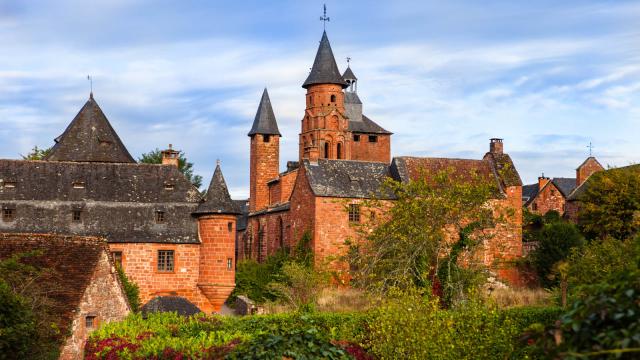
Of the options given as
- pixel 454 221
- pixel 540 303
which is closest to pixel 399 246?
pixel 454 221

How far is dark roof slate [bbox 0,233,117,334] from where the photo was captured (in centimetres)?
3306

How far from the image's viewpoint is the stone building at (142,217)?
49.6m

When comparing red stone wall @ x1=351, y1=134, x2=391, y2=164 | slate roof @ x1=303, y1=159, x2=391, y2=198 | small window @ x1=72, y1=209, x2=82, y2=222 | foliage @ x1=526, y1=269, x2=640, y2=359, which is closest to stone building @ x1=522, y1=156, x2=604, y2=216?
red stone wall @ x1=351, y1=134, x2=391, y2=164

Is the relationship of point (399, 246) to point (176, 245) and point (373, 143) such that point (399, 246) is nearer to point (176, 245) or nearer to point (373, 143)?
point (176, 245)

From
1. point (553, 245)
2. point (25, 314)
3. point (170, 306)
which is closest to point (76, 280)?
point (170, 306)

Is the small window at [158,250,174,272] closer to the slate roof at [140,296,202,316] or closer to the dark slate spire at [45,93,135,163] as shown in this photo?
the slate roof at [140,296,202,316]

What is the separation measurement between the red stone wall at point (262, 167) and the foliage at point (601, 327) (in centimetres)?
6325

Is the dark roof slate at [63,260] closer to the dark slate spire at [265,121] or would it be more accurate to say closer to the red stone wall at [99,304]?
the red stone wall at [99,304]

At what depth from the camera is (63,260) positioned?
116 ft

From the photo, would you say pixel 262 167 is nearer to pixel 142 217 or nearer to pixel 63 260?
pixel 142 217

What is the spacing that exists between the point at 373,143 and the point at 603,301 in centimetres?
7373

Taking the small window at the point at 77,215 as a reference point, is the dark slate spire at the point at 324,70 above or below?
above

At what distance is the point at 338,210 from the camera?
57906 millimetres

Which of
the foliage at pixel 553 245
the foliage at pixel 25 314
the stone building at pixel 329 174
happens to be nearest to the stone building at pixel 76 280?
the foliage at pixel 25 314
